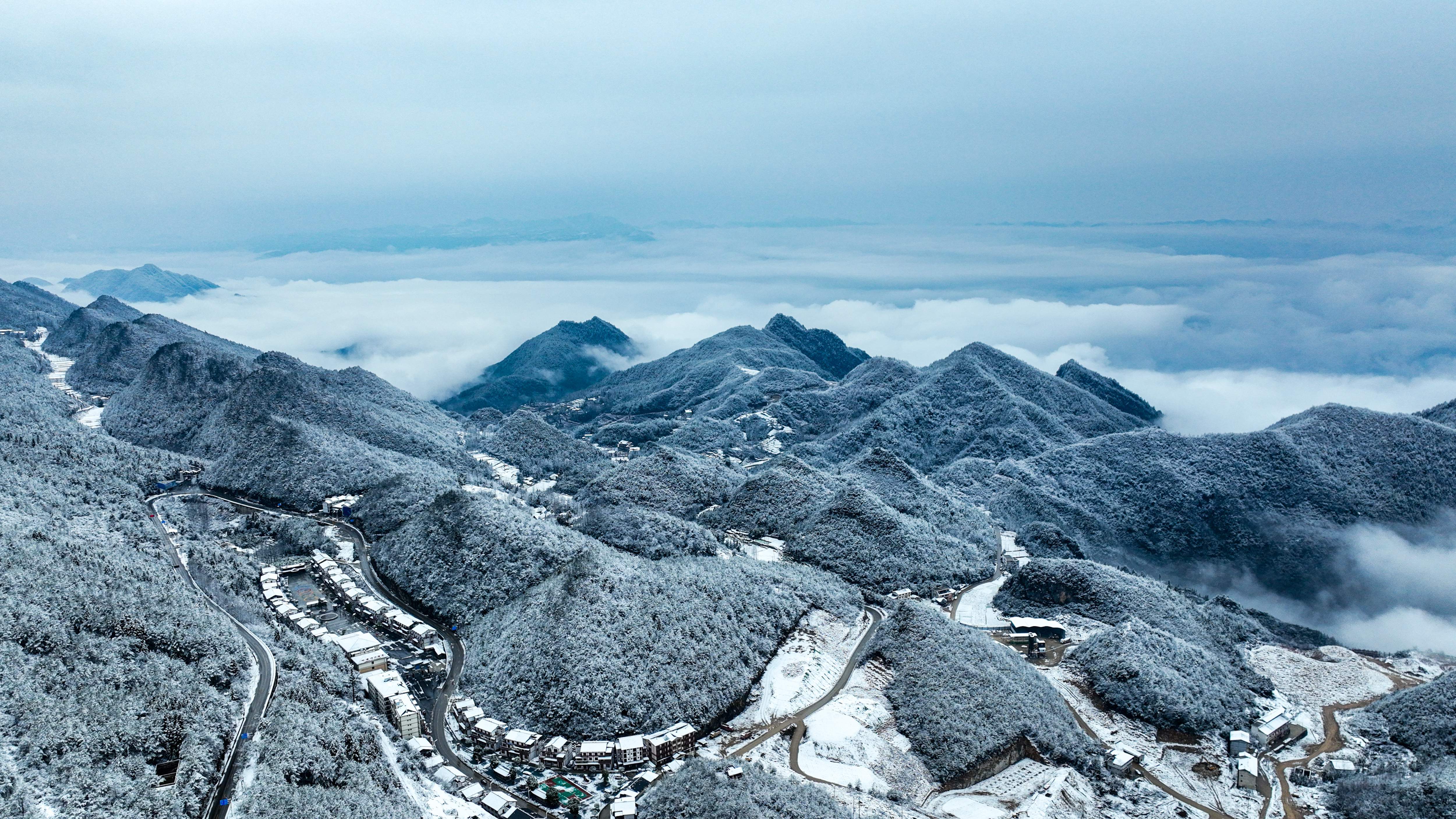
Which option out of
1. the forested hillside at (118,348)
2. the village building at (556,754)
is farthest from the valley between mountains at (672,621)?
the forested hillside at (118,348)

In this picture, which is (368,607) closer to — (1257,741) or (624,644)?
(624,644)

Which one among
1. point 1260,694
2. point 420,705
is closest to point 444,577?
point 420,705

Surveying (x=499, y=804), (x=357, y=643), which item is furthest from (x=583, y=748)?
(x=357, y=643)

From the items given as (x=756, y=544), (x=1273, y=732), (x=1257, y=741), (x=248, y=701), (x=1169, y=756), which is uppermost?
(x=248, y=701)

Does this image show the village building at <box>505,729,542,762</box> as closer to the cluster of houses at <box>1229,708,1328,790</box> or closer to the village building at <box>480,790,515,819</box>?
the village building at <box>480,790,515,819</box>

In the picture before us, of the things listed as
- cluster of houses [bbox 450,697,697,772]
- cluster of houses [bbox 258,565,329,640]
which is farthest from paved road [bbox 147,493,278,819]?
cluster of houses [bbox 450,697,697,772]
